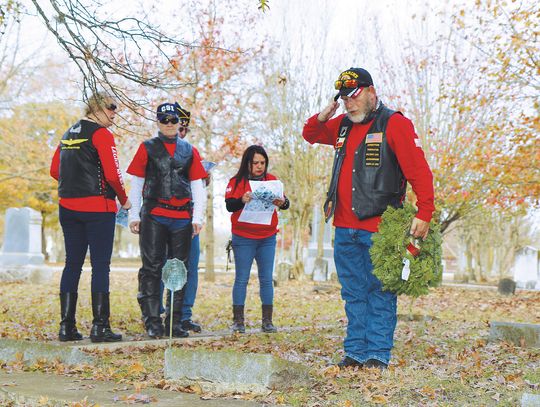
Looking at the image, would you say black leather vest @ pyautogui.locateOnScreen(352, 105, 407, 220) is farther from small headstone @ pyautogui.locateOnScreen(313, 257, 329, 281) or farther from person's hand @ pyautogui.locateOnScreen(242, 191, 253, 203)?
small headstone @ pyautogui.locateOnScreen(313, 257, 329, 281)

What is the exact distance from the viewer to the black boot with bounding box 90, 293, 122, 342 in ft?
18.0

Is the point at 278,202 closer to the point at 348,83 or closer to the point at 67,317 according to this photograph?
the point at 348,83

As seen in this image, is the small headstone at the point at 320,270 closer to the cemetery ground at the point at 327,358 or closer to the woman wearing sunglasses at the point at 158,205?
the cemetery ground at the point at 327,358

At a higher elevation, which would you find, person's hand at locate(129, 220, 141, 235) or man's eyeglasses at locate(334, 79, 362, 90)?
man's eyeglasses at locate(334, 79, 362, 90)

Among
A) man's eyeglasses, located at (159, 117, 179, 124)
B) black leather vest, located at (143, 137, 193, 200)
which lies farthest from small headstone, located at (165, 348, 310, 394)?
man's eyeglasses, located at (159, 117, 179, 124)

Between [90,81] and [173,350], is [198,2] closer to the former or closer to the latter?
[90,81]

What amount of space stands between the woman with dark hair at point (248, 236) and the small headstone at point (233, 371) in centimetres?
270

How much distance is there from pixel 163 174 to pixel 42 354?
1.93m

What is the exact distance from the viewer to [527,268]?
21.6 meters

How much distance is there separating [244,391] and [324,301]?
8925mm

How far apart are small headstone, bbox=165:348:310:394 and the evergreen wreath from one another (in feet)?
3.01

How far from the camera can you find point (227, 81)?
18875 millimetres

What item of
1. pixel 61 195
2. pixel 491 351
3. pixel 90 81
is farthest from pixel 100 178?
pixel 491 351

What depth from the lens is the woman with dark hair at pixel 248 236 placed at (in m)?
6.57
